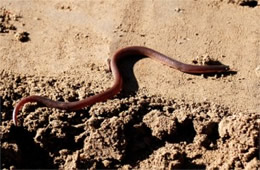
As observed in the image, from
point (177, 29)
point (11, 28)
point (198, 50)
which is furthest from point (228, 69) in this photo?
point (11, 28)

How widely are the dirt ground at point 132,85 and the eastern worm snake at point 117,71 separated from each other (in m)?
0.08

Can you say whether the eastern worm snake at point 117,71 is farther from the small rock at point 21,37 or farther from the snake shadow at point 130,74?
the small rock at point 21,37

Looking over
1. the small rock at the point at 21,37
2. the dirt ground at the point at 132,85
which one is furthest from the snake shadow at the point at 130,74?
the small rock at the point at 21,37

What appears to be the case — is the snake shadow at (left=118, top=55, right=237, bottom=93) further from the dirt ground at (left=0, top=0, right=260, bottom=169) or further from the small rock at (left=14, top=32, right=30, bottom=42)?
the small rock at (left=14, top=32, right=30, bottom=42)

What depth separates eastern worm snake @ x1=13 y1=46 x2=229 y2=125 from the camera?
20.8ft

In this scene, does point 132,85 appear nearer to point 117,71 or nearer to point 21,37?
point 117,71

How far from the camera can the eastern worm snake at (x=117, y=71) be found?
633 centimetres

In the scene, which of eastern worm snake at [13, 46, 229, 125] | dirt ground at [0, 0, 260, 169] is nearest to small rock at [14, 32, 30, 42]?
dirt ground at [0, 0, 260, 169]

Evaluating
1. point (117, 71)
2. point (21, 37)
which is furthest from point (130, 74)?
point (21, 37)

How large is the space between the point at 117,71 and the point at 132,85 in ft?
0.99

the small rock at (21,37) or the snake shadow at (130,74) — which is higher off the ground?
the small rock at (21,37)

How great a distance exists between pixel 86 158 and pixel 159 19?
3.30m

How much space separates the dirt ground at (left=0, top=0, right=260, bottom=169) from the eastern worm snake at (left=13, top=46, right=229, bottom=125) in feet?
0.26

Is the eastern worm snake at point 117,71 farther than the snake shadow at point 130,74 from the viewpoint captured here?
No
